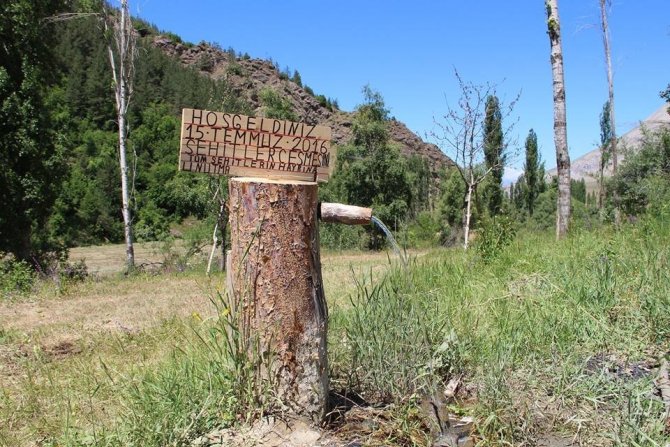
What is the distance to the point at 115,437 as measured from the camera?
2.00m

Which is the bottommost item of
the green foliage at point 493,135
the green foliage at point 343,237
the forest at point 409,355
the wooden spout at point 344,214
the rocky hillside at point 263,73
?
the forest at point 409,355

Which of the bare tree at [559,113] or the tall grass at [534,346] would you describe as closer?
the tall grass at [534,346]

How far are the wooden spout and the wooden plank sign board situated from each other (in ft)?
0.63

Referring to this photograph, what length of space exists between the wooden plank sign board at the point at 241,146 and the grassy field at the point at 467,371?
0.64m

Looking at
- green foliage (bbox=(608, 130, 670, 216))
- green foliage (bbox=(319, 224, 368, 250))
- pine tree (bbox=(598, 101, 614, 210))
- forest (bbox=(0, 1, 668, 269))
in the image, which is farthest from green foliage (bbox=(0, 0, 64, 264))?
pine tree (bbox=(598, 101, 614, 210))

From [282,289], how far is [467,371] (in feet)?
3.62

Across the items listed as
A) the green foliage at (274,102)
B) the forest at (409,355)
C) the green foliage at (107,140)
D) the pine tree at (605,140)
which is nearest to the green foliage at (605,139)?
the pine tree at (605,140)

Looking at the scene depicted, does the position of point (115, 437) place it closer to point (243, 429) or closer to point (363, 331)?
point (243, 429)

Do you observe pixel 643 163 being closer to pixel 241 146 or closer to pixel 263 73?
pixel 241 146

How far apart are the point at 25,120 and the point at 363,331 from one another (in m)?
13.5

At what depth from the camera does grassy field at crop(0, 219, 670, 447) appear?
2033 millimetres

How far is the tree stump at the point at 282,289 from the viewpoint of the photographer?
87.7 inches

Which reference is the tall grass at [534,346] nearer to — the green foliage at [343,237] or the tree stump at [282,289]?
the tree stump at [282,289]

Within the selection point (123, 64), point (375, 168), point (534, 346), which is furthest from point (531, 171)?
point (534, 346)
